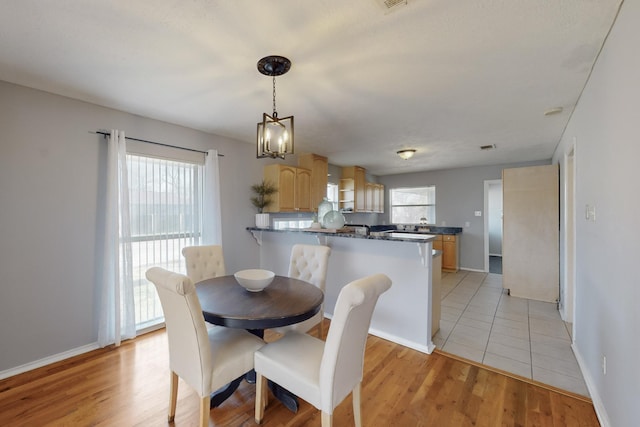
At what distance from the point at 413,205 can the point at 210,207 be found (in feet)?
17.4

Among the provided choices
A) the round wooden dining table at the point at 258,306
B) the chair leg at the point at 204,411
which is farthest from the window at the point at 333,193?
the chair leg at the point at 204,411

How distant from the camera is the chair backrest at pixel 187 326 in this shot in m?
1.41

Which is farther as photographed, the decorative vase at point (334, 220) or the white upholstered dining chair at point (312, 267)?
the decorative vase at point (334, 220)

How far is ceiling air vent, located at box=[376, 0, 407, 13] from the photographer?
1362 mm

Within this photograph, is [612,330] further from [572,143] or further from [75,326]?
[75,326]

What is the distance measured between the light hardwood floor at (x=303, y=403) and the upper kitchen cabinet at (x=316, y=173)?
2864mm

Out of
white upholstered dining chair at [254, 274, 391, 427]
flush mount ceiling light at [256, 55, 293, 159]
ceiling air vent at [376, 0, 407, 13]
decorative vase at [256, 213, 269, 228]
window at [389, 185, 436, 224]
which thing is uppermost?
ceiling air vent at [376, 0, 407, 13]

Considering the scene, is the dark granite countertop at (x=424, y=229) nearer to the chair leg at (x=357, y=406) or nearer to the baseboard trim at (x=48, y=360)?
the chair leg at (x=357, y=406)

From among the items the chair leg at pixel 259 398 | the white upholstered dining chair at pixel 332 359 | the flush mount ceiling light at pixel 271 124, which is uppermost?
the flush mount ceiling light at pixel 271 124

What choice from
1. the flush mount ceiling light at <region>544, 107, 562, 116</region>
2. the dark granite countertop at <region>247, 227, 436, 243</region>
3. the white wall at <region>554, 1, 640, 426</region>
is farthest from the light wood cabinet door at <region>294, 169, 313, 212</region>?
the white wall at <region>554, 1, 640, 426</region>

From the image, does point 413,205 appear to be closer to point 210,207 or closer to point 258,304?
point 210,207

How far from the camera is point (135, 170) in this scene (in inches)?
117

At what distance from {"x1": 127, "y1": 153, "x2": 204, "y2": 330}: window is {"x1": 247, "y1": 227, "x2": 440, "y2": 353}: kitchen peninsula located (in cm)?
136

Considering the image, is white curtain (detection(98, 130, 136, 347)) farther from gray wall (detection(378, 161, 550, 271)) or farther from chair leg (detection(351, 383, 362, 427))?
gray wall (detection(378, 161, 550, 271))
